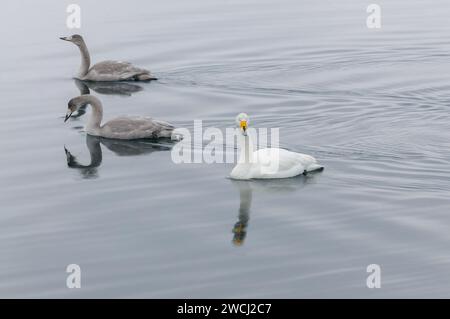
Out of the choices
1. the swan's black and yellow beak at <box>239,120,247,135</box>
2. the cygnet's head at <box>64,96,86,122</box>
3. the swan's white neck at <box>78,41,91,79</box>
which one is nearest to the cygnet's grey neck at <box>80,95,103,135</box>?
the cygnet's head at <box>64,96,86,122</box>

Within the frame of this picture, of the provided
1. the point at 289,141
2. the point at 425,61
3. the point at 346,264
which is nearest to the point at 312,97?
the point at 289,141

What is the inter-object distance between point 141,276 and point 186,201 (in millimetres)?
3589

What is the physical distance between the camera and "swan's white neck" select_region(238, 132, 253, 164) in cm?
2061

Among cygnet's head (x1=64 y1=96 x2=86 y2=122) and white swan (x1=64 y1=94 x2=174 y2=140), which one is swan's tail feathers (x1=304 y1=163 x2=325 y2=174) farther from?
cygnet's head (x1=64 y1=96 x2=86 y2=122)

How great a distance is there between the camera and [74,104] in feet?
83.9

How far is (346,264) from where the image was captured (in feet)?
54.1

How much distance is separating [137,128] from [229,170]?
10.4ft

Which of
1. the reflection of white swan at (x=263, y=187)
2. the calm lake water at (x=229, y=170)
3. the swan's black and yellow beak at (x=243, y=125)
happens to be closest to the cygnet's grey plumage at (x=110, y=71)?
the calm lake water at (x=229, y=170)

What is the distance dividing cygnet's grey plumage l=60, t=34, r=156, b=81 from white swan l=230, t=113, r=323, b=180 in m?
9.35

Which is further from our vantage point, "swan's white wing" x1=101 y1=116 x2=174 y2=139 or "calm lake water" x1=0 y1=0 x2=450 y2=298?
"swan's white wing" x1=101 y1=116 x2=174 y2=139

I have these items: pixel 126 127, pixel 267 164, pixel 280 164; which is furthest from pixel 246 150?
pixel 126 127

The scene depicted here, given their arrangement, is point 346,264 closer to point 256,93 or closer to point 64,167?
point 64,167

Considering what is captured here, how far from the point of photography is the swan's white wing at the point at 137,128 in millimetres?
23844

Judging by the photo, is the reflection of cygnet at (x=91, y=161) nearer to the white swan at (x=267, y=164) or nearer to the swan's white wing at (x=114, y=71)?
the white swan at (x=267, y=164)
